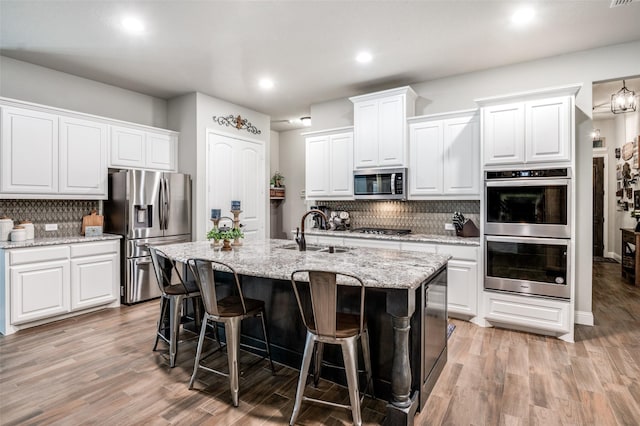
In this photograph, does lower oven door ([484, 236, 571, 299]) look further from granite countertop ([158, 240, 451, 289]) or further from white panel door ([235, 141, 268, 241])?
white panel door ([235, 141, 268, 241])

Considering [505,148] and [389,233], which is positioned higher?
[505,148]

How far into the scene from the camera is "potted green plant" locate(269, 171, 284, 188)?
7.48 m

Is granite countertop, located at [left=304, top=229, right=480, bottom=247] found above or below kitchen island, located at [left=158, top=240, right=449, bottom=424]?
above

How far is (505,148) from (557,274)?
1.36 metres

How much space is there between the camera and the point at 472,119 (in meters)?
3.98

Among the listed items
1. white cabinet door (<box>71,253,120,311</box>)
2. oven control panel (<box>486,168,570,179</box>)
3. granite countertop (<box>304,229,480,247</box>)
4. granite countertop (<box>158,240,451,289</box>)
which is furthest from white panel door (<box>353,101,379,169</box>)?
white cabinet door (<box>71,253,120,311</box>)

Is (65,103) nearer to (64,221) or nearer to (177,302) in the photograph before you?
(64,221)

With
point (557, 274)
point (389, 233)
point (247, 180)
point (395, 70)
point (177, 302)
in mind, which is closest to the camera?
point (177, 302)

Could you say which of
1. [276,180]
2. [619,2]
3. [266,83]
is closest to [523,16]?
[619,2]

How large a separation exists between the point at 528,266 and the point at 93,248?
16.1 ft

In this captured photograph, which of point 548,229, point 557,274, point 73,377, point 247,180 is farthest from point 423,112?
point 73,377

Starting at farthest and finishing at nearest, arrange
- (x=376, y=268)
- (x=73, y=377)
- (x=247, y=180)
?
(x=247, y=180)
(x=73, y=377)
(x=376, y=268)

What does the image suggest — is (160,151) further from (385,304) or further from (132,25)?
(385,304)

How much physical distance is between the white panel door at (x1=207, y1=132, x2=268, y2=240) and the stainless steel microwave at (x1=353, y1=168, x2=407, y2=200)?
6.50ft
